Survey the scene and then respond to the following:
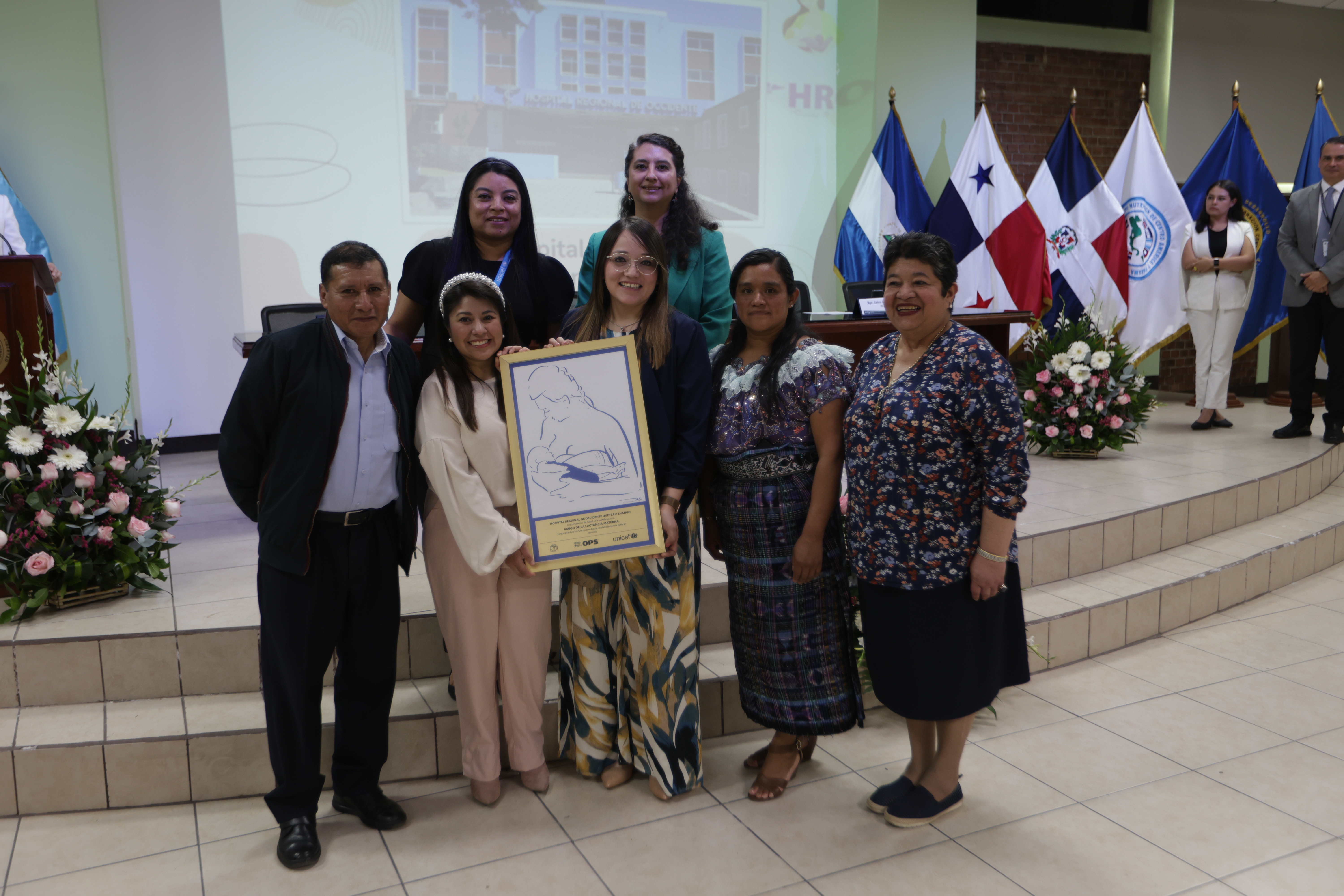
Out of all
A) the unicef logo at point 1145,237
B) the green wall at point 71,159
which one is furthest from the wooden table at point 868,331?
the unicef logo at point 1145,237

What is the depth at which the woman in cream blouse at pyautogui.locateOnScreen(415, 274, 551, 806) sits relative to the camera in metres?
2.11

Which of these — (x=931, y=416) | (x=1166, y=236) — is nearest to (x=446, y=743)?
(x=931, y=416)

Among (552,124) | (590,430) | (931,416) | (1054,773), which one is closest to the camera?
(931,416)

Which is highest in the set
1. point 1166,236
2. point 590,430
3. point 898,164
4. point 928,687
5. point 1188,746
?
point 898,164

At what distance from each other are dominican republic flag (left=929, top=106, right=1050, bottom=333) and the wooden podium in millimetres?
5151

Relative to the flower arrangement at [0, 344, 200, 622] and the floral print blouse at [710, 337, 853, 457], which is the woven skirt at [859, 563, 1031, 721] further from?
the flower arrangement at [0, 344, 200, 622]

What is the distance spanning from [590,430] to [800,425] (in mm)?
497

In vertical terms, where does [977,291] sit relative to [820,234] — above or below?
below

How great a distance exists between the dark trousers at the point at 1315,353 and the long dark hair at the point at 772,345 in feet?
15.1

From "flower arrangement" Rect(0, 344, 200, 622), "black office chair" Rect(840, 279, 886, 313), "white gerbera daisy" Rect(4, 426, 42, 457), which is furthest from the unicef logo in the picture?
"white gerbera daisy" Rect(4, 426, 42, 457)

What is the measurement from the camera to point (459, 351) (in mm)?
2162

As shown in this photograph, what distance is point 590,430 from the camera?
214 cm

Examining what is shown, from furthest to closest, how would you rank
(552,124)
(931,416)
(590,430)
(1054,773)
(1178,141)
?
(1178,141), (552,124), (1054,773), (590,430), (931,416)

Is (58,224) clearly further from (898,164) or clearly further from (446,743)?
(898,164)
